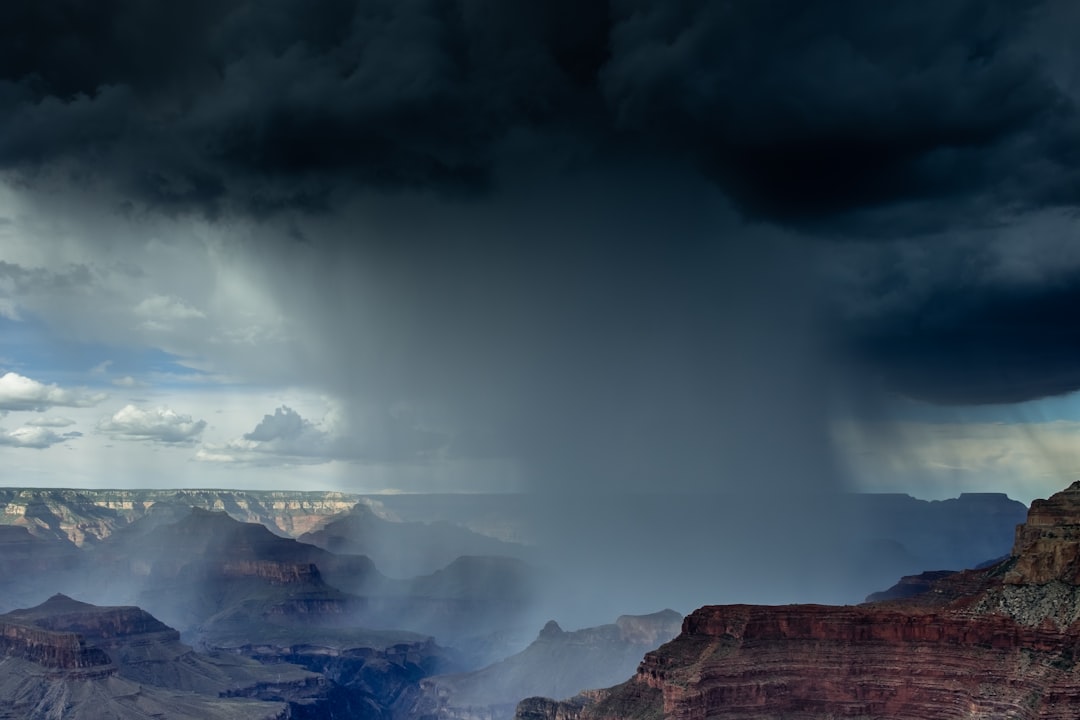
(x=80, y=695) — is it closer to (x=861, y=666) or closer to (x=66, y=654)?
(x=66, y=654)

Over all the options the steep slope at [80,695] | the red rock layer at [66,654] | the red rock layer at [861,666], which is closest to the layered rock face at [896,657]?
the red rock layer at [861,666]

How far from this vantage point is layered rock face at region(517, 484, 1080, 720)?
92969 mm

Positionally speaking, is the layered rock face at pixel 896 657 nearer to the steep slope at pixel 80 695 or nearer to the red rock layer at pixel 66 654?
the steep slope at pixel 80 695

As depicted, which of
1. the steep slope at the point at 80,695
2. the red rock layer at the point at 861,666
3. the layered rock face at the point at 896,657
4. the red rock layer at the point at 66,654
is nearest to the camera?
the red rock layer at the point at 861,666

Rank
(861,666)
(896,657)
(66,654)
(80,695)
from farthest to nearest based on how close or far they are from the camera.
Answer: (66,654), (80,695), (861,666), (896,657)

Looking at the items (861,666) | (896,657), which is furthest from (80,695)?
(896,657)

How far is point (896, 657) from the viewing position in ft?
335

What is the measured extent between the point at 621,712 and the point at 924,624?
3467cm

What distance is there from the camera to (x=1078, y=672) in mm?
88562

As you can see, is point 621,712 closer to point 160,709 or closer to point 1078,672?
point 1078,672

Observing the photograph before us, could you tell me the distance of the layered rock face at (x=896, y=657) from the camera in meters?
93.0

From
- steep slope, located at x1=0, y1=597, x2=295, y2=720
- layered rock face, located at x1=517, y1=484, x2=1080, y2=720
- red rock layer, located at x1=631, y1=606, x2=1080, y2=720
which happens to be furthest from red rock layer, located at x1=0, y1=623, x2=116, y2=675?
red rock layer, located at x1=631, y1=606, x2=1080, y2=720

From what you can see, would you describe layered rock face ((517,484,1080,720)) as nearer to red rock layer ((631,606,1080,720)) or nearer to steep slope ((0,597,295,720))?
red rock layer ((631,606,1080,720))

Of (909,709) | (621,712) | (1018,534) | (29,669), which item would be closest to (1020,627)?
(909,709)
